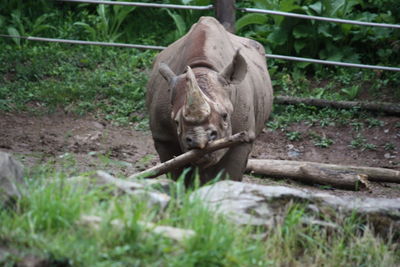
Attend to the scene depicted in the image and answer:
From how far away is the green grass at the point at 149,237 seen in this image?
13.0 ft

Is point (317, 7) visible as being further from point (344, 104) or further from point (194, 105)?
point (194, 105)

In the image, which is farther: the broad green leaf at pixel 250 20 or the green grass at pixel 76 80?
the broad green leaf at pixel 250 20

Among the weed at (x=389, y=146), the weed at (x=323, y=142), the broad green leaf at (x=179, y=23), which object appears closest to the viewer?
the weed at (x=389, y=146)

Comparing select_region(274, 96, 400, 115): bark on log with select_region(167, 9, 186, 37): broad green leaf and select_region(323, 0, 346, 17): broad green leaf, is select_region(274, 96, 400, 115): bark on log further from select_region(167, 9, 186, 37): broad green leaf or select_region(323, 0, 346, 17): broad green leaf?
select_region(167, 9, 186, 37): broad green leaf

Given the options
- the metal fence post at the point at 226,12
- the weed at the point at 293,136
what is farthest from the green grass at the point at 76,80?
the weed at the point at 293,136

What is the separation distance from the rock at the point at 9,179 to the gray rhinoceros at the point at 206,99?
5.12ft

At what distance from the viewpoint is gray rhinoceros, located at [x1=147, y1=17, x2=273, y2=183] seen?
5.83 meters

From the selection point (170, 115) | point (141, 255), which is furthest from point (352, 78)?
point (141, 255)

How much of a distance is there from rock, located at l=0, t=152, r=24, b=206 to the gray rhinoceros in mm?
1560

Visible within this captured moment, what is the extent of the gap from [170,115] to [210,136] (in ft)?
3.12

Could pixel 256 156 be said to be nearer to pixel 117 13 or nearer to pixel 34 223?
pixel 117 13

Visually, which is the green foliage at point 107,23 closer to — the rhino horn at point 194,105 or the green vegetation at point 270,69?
the green vegetation at point 270,69

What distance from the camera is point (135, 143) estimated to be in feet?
32.2

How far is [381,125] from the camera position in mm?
10578
